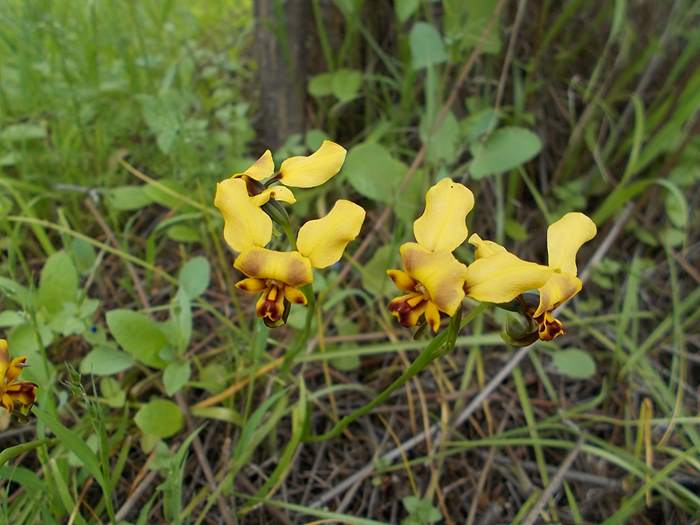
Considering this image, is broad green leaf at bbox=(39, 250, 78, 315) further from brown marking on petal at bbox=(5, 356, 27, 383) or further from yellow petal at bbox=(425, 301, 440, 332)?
yellow petal at bbox=(425, 301, 440, 332)

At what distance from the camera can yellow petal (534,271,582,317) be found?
0.88 meters

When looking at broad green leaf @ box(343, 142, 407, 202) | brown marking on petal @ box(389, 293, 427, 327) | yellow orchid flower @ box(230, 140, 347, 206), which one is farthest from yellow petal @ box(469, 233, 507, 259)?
broad green leaf @ box(343, 142, 407, 202)

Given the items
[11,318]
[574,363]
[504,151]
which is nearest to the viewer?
[11,318]

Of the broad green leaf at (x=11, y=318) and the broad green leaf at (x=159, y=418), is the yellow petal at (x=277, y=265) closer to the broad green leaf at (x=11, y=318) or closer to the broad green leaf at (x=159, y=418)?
the broad green leaf at (x=159, y=418)

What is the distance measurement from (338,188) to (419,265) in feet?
4.00

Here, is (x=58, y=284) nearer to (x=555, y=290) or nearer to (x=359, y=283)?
(x=359, y=283)

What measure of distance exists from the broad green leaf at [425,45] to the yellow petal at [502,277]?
110cm

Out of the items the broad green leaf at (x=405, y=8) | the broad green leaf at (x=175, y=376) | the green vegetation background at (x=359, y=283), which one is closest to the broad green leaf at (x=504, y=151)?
the green vegetation background at (x=359, y=283)

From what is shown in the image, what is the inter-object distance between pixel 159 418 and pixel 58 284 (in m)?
0.41

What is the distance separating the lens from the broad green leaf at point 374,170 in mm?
1772

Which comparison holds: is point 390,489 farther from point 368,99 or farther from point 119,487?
point 368,99

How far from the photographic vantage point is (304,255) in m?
0.91

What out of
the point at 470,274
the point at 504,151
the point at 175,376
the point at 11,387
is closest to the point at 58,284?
the point at 175,376

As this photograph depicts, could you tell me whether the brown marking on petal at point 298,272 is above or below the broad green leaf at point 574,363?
above
